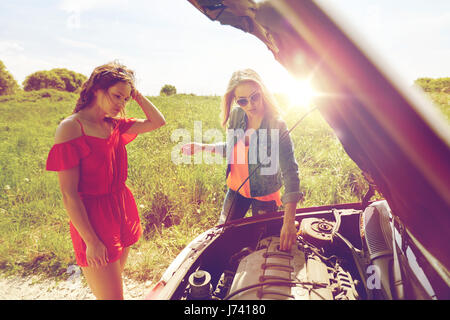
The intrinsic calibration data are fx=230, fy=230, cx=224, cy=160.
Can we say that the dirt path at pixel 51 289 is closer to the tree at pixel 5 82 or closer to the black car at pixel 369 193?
the black car at pixel 369 193

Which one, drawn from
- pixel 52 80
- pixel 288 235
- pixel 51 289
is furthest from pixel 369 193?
pixel 52 80

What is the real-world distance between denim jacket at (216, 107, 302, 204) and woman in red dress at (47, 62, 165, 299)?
102 cm

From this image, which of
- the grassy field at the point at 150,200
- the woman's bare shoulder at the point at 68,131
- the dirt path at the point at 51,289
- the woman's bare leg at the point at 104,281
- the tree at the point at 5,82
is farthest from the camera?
the tree at the point at 5,82

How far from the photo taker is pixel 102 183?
155 cm

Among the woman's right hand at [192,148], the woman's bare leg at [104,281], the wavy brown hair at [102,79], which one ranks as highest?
the wavy brown hair at [102,79]

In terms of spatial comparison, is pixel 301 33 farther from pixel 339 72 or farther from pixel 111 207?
pixel 111 207

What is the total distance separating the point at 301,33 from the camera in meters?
0.71

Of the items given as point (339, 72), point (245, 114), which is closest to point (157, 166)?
point (245, 114)

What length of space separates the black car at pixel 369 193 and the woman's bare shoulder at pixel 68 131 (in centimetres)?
99

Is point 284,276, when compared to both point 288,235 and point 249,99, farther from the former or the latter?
point 249,99

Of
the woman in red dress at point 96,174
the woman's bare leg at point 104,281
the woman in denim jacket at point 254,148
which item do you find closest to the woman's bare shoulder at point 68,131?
the woman in red dress at point 96,174

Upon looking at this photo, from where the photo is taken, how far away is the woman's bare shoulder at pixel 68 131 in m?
1.36

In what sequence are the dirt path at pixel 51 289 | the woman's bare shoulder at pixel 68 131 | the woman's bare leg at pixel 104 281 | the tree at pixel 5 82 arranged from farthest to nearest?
the tree at pixel 5 82
the dirt path at pixel 51 289
the woman's bare leg at pixel 104 281
the woman's bare shoulder at pixel 68 131
